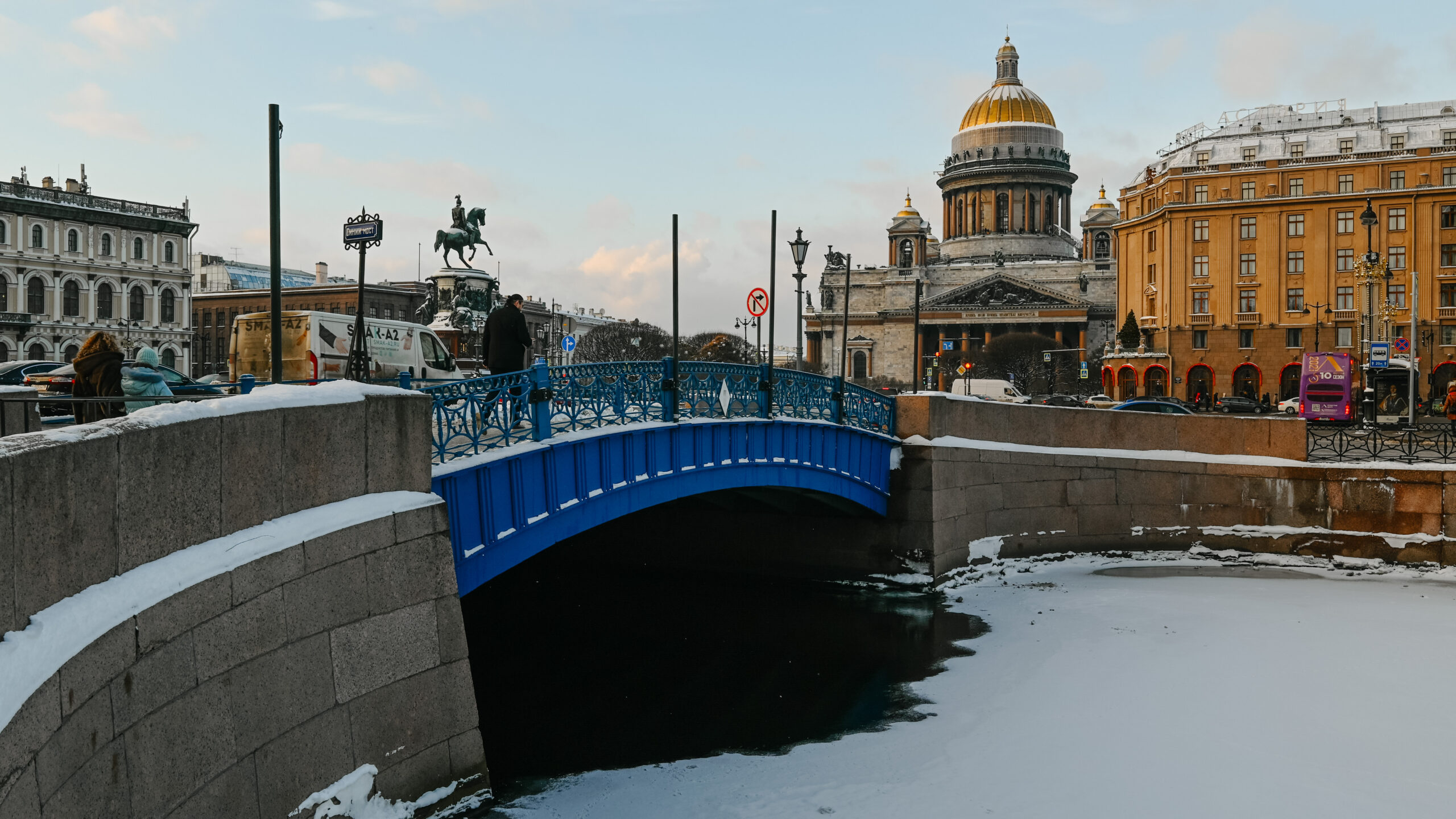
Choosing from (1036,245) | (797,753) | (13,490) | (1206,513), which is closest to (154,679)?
(13,490)

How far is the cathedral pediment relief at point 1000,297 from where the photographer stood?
340 ft

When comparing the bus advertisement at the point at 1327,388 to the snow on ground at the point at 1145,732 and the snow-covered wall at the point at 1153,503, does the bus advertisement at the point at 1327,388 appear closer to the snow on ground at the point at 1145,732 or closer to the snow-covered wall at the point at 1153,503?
the snow-covered wall at the point at 1153,503

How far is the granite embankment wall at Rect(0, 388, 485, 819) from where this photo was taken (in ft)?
16.6

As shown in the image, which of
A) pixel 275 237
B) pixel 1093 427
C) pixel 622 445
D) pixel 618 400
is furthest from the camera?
pixel 1093 427

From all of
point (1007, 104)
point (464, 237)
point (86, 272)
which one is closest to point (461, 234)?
point (464, 237)

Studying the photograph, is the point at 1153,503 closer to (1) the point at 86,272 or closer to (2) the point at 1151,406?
(2) the point at 1151,406

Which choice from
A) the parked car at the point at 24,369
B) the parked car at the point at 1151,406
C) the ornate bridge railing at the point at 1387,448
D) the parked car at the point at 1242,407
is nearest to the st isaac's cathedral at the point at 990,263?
the parked car at the point at 1242,407

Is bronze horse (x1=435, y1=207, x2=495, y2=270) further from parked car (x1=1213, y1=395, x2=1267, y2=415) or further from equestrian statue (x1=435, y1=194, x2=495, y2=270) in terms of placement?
parked car (x1=1213, y1=395, x2=1267, y2=415)

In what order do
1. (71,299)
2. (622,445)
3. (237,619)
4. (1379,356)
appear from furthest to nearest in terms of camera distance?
(71,299) < (1379,356) < (622,445) < (237,619)

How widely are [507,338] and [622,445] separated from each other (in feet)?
5.82

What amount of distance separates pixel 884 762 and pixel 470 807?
4.08 meters

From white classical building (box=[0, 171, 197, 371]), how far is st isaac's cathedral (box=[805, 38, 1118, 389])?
180 feet

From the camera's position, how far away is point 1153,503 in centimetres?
2066

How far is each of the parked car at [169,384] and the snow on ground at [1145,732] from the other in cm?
559
